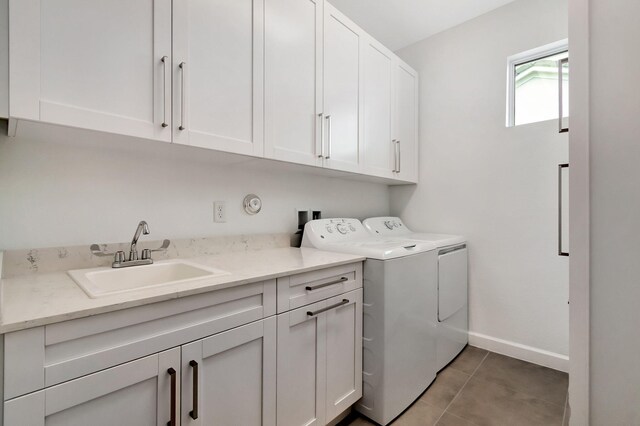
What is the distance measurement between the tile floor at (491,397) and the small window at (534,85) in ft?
6.05

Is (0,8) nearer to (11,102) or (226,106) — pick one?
(11,102)

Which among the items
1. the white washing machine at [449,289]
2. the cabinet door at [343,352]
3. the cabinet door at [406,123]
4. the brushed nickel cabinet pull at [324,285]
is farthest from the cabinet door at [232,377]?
the cabinet door at [406,123]

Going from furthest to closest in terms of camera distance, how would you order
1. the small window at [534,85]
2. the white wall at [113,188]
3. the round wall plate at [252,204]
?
the small window at [534,85]
the round wall plate at [252,204]
the white wall at [113,188]

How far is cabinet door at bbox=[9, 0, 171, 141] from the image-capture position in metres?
0.88

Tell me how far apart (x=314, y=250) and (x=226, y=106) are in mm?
969

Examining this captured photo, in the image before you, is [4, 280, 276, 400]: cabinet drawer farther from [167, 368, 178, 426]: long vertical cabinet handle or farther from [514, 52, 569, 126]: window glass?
[514, 52, 569, 126]: window glass

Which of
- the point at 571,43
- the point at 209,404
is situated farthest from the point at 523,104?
the point at 209,404

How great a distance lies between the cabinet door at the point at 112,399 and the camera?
690 mm

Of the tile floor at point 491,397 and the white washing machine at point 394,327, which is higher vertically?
the white washing machine at point 394,327

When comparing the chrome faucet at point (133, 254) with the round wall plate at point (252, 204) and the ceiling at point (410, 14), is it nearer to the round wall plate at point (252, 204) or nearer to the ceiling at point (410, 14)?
the round wall plate at point (252, 204)

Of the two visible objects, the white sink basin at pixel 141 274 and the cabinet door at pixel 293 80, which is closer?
the white sink basin at pixel 141 274


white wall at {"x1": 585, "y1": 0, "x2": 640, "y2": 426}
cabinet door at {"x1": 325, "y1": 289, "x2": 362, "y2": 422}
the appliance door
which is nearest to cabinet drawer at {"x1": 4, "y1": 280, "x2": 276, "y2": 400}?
cabinet door at {"x1": 325, "y1": 289, "x2": 362, "y2": 422}

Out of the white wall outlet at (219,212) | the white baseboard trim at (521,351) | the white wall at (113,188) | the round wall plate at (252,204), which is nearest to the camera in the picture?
the white wall at (113,188)

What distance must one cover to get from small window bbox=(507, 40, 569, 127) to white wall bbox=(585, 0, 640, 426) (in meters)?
1.76
